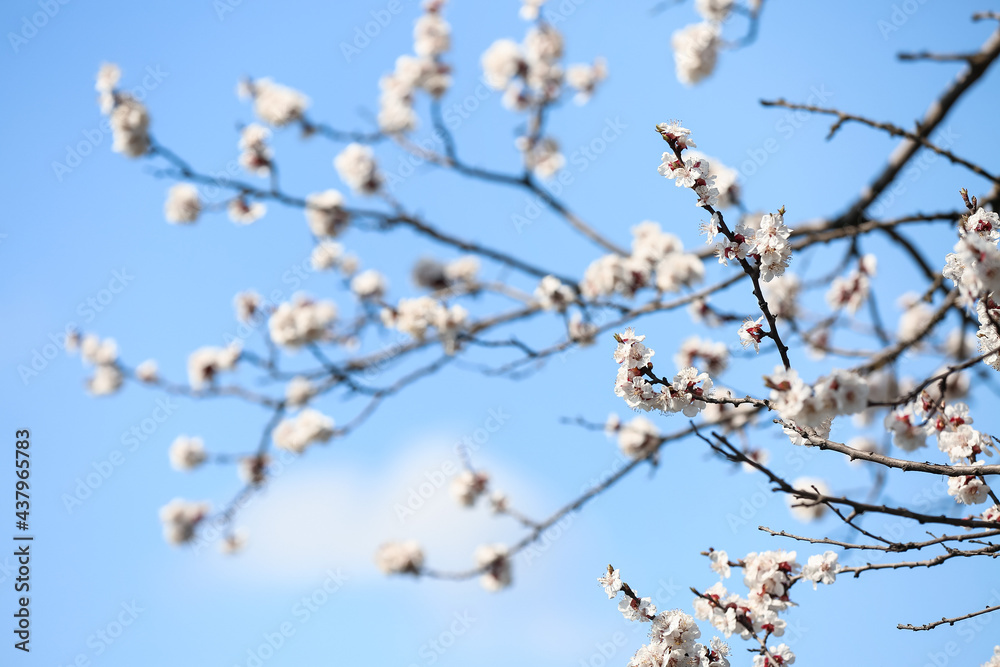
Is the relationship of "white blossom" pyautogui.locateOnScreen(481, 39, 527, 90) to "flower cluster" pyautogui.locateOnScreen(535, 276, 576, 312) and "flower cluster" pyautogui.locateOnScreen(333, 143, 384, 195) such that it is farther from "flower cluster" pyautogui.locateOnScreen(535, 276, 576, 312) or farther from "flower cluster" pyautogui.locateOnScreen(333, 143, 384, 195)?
"flower cluster" pyautogui.locateOnScreen(535, 276, 576, 312)

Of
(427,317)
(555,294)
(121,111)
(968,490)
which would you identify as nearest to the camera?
(968,490)

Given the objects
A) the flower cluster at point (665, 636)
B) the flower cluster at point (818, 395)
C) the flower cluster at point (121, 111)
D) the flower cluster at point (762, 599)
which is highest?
the flower cluster at point (121, 111)

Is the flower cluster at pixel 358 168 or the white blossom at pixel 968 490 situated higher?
the flower cluster at pixel 358 168

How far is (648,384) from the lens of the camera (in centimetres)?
182

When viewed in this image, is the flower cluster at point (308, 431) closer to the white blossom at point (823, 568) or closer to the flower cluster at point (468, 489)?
the flower cluster at point (468, 489)

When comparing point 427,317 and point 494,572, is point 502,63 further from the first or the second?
point 494,572

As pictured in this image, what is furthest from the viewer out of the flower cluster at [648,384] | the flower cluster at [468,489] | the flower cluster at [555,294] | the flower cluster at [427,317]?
the flower cluster at [468,489]

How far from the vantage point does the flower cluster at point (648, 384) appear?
A: 178 cm

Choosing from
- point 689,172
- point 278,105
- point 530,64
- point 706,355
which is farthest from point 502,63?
point 689,172

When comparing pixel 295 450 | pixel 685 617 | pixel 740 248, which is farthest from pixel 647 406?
pixel 295 450

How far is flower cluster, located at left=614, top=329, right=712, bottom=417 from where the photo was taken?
5.85 ft

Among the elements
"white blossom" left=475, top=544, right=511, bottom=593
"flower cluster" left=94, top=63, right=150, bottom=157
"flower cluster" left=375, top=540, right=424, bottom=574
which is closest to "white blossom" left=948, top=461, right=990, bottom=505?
"white blossom" left=475, top=544, right=511, bottom=593

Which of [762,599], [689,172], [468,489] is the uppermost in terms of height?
[468,489]

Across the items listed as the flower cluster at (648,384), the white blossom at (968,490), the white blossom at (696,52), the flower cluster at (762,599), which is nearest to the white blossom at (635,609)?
the flower cluster at (762,599)
